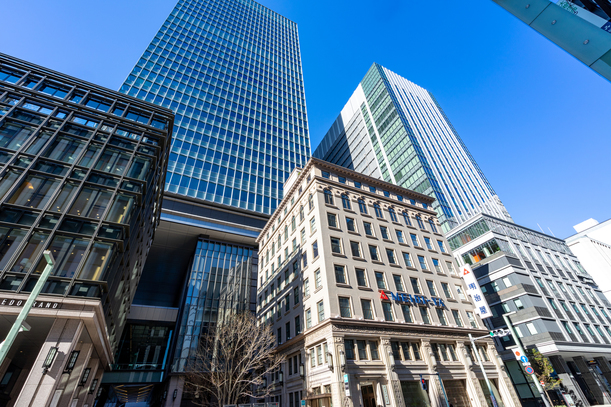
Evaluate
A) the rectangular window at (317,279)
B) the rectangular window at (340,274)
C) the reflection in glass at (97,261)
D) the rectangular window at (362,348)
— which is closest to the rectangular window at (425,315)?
the rectangular window at (362,348)

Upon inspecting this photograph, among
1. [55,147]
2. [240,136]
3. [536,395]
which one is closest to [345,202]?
[55,147]

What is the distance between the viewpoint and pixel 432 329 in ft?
100

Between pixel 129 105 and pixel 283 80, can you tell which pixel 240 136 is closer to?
pixel 283 80

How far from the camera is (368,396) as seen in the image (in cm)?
2436

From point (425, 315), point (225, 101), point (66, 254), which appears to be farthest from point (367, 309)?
point (225, 101)

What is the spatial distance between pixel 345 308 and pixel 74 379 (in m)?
21.4

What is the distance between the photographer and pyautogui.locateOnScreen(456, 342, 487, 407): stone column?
93.1 ft

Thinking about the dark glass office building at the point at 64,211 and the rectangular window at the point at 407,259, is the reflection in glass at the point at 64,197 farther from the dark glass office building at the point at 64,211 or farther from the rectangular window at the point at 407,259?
the rectangular window at the point at 407,259

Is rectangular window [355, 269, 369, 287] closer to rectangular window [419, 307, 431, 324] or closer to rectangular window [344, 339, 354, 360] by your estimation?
rectangular window [344, 339, 354, 360]

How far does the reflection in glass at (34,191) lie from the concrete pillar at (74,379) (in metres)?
10.4

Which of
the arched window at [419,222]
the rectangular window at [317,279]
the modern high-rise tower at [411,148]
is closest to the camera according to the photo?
the rectangular window at [317,279]

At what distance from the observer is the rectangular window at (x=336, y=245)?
3158 centimetres

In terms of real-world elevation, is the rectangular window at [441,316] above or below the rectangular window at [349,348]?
above

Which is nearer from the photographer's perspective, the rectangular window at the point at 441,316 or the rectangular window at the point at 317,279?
the rectangular window at the point at 317,279
